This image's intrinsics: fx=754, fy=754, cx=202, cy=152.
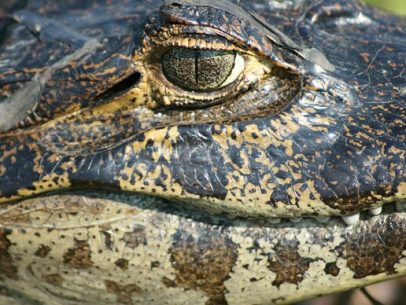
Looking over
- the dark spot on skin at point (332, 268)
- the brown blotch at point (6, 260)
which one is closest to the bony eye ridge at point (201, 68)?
the dark spot on skin at point (332, 268)

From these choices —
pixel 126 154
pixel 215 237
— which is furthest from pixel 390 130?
pixel 126 154

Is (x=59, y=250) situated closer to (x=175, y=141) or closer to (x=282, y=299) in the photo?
(x=175, y=141)

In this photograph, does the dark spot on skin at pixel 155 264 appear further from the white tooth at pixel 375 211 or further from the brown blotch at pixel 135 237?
the white tooth at pixel 375 211

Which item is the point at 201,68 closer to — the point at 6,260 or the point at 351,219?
the point at 351,219

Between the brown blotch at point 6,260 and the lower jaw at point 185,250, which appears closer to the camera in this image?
the lower jaw at point 185,250

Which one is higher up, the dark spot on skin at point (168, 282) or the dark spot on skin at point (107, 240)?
the dark spot on skin at point (107, 240)

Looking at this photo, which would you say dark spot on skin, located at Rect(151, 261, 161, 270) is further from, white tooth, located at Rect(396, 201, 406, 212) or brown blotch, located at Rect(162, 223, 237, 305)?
white tooth, located at Rect(396, 201, 406, 212)
